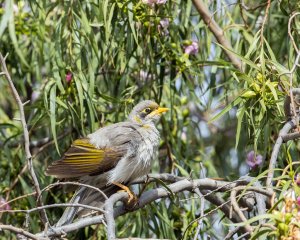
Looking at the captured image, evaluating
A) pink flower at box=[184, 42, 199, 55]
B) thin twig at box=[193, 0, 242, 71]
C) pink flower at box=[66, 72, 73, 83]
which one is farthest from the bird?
thin twig at box=[193, 0, 242, 71]

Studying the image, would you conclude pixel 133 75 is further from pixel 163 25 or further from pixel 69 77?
pixel 69 77

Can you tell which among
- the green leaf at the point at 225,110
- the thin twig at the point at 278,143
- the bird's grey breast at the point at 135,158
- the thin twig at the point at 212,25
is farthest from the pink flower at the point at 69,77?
the thin twig at the point at 278,143

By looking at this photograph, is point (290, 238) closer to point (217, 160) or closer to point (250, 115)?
point (250, 115)

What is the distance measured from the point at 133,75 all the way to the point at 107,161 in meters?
1.38

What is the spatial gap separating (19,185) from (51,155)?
1.33 ft

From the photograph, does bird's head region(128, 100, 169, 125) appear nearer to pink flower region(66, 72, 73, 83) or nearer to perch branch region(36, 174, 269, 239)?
pink flower region(66, 72, 73, 83)

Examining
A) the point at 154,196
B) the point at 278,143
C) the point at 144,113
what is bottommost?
the point at 154,196

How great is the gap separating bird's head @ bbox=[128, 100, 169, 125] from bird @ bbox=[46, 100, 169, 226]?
5.2 inches

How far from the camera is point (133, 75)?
680cm

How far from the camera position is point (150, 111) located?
6.05 metres

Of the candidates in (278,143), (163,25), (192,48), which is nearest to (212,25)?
(192,48)

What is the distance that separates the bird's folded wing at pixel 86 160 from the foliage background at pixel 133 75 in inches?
6.0

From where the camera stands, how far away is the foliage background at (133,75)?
5.62 meters

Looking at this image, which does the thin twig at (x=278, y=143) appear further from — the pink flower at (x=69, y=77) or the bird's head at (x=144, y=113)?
the pink flower at (x=69, y=77)
